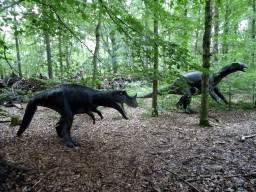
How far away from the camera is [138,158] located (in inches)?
121

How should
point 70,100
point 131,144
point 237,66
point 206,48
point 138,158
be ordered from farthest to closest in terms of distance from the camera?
point 237,66 < point 206,48 < point 131,144 < point 70,100 < point 138,158

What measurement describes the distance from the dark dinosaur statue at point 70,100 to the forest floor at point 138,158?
23.9 inches

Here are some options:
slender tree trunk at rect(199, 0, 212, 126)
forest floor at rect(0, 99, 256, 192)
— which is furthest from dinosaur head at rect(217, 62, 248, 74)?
forest floor at rect(0, 99, 256, 192)

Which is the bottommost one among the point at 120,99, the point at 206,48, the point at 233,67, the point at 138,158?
the point at 138,158

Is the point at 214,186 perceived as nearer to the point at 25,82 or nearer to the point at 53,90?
the point at 53,90

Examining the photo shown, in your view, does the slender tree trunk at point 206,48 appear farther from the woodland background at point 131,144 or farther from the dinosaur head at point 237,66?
the dinosaur head at point 237,66

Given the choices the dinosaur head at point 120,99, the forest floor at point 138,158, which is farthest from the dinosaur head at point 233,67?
the dinosaur head at point 120,99

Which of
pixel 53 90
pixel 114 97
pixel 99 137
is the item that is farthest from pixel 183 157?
pixel 53 90

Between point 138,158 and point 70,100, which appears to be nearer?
point 138,158

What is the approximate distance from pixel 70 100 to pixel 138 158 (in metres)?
1.86

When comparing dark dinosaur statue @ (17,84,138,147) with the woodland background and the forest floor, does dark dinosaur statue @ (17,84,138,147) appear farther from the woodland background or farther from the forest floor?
the forest floor

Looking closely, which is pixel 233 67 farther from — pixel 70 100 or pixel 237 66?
pixel 70 100

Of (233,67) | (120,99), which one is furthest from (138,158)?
(233,67)

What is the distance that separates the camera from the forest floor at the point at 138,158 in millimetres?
2277
